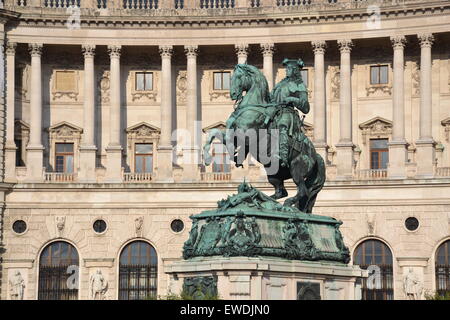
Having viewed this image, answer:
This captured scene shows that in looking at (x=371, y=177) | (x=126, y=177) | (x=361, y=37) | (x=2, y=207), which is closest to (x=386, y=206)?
(x=371, y=177)

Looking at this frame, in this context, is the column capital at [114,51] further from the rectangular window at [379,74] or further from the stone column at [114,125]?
the rectangular window at [379,74]

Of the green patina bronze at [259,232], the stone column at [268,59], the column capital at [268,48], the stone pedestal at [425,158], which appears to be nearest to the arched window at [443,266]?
the stone pedestal at [425,158]

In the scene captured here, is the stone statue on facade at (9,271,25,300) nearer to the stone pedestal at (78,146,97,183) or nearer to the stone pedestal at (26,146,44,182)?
the stone pedestal at (26,146,44,182)

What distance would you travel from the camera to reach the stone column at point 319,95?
7400 cm

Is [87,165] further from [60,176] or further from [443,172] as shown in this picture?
[443,172]

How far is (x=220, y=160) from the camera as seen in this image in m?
75.7

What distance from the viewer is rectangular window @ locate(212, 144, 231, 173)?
247 ft

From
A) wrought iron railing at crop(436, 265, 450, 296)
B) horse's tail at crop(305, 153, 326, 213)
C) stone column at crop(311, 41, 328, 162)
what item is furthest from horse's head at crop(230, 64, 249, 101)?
stone column at crop(311, 41, 328, 162)

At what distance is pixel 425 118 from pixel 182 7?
16.0 metres

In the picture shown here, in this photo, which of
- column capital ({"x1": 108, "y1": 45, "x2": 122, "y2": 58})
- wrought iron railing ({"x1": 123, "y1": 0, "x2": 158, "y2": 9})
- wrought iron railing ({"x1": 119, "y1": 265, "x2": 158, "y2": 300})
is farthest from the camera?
wrought iron railing ({"x1": 123, "y1": 0, "x2": 158, "y2": 9})

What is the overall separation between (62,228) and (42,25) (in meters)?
12.0

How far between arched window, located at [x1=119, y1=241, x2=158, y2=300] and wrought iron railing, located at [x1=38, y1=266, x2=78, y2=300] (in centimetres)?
280

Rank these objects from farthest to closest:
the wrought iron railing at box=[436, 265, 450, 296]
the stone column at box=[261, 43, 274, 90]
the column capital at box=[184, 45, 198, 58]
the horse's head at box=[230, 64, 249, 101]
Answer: the column capital at box=[184, 45, 198, 58] < the stone column at box=[261, 43, 274, 90] < the wrought iron railing at box=[436, 265, 450, 296] < the horse's head at box=[230, 64, 249, 101]

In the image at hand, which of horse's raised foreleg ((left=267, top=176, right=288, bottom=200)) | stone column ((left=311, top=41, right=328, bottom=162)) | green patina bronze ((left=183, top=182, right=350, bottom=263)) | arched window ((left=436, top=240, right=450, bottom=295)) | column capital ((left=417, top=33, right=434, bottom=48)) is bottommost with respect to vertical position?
arched window ((left=436, top=240, right=450, bottom=295))
